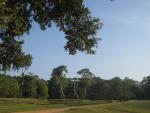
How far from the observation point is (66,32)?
61.2 feet

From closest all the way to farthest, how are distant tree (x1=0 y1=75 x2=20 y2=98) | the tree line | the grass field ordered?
the grass field < distant tree (x1=0 y1=75 x2=20 y2=98) < the tree line

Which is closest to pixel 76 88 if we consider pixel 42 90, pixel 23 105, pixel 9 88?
pixel 42 90

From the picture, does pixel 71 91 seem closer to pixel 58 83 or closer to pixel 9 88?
pixel 58 83

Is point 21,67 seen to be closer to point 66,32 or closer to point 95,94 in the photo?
point 66,32

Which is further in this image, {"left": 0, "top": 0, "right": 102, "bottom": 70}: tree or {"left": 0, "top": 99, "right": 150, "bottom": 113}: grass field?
{"left": 0, "top": 99, "right": 150, "bottom": 113}: grass field

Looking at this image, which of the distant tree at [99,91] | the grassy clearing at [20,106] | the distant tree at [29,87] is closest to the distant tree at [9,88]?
the distant tree at [29,87]

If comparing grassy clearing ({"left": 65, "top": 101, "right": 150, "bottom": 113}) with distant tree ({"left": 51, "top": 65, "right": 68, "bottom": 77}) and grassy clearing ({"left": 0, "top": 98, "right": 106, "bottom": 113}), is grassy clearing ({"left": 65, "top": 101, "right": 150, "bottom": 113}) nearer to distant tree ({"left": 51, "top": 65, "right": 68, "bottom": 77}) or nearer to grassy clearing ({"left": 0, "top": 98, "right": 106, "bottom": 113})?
grassy clearing ({"left": 0, "top": 98, "right": 106, "bottom": 113})

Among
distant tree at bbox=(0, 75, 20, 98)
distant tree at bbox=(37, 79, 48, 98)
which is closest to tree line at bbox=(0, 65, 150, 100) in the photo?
distant tree at bbox=(37, 79, 48, 98)

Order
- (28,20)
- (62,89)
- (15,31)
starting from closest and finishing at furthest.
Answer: (15,31)
(28,20)
(62,89)

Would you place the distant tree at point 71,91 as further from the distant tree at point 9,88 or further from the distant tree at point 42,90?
the distant tree at point 9,88

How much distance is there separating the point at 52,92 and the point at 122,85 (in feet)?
88.7

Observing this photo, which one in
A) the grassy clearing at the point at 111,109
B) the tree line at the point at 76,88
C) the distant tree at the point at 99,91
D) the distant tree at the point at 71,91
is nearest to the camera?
the grassy clearing at the point at 111,109

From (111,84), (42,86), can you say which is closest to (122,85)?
(111,84)

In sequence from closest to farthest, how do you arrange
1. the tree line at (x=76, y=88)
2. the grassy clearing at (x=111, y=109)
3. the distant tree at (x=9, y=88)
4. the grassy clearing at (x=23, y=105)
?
the grassy clearing at (x=111, y=109)
the grassy clearing at (x=23, y=105)
the distant tree at (x=9, y=88)
the tree line at (x=76, y=88)
